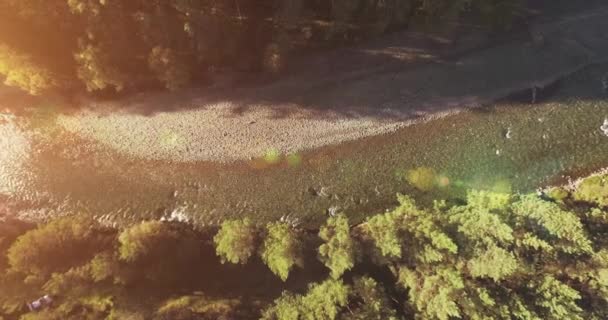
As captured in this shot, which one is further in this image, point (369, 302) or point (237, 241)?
point (237, 241)

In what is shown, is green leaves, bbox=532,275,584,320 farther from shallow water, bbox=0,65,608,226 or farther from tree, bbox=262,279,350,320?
tree, bbox=262,279,350,320

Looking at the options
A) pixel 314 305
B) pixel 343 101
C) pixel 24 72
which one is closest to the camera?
pixel 24 72

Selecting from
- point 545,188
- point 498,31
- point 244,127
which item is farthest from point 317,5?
point 545,188

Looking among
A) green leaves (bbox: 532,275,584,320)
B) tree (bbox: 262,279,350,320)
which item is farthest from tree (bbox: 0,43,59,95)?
green leaves (bbox: 532,275,584,320)

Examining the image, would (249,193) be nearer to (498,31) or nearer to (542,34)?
(498,31)

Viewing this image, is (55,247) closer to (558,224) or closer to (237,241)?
(237,241)

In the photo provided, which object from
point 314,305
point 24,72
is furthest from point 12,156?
point 314,305

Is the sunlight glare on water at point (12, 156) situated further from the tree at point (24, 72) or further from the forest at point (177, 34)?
the tree at point (24, 72)
